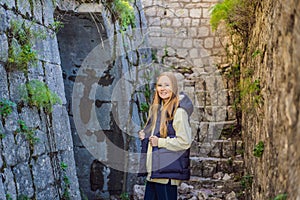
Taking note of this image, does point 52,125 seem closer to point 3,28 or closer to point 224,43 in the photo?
point 3,28

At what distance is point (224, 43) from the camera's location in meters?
6.91

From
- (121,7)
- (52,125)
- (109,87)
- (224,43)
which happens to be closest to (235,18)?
(121,7)

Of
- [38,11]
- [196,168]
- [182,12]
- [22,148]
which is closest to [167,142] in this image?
[22,148]

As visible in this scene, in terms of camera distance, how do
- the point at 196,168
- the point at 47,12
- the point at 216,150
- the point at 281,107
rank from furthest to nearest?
1. the point at 216,150
2. the point at 196,168
3. the point at 47,12
4. the point at 281,107

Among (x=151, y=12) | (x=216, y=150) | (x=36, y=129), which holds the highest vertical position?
(x=151, y=12)

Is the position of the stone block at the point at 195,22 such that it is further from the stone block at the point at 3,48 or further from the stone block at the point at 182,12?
the stone block at the point at 3,48

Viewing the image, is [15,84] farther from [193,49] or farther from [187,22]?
[187,22]

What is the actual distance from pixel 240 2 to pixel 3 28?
2694mm

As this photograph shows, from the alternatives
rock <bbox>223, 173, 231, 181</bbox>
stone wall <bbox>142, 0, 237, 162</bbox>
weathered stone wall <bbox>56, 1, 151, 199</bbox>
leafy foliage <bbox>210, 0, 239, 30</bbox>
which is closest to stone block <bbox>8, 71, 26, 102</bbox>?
weathered stone wall <bbox>56, 1, 151, 199</bbox>

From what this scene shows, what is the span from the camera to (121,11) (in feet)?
13.9

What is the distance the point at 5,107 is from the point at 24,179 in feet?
1.64

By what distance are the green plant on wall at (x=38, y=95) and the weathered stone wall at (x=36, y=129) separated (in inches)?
1.5

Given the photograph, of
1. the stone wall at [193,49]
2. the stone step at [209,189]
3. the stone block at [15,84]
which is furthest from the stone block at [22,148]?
the stone wall at [193,49]

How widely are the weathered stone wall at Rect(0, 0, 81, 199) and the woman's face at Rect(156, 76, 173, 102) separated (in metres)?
0.83
